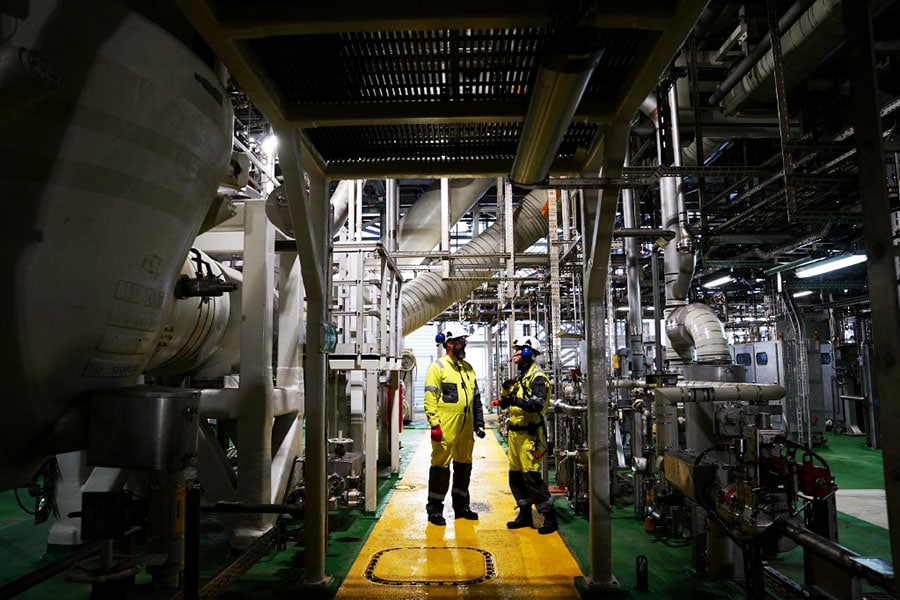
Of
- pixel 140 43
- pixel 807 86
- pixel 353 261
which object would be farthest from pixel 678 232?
pixel 140 43

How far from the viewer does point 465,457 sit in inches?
225

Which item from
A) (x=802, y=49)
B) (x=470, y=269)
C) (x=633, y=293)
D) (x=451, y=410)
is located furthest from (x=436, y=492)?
(x=802, y=49)

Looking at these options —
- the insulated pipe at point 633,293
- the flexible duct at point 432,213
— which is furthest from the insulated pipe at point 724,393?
the flexible duct at point 432,213

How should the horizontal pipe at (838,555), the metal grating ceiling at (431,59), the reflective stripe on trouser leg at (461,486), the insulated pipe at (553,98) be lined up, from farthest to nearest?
the reflective stripe on trouser leg at (461,486), the metal grating ceiling at (431,59), the insulated pipe at (553,98), the horizontal pipe at (838,555)

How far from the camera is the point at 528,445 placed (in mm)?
5328

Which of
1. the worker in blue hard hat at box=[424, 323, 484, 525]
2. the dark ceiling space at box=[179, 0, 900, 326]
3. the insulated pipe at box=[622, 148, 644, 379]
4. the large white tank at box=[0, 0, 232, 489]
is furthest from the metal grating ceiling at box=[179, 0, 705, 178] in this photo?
the insulated pipe at box=[622, 148, 644, 379]

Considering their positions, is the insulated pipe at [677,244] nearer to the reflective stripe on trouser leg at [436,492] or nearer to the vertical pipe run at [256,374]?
the reflective stripe on trouser leg at [436,492]

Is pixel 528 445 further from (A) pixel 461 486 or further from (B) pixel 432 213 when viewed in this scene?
(B) pixel 432 213

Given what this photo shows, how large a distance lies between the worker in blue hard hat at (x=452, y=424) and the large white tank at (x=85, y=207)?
3.63 metres

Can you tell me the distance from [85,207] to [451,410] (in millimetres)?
4290

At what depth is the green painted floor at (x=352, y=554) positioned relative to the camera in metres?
3.82

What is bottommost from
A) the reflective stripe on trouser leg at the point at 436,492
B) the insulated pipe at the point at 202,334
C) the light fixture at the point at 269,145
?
the reflective stripe on trouser leg at the point at 436,492

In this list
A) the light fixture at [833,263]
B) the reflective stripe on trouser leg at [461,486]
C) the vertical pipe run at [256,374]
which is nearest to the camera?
the vertical pipe run at [256,374]

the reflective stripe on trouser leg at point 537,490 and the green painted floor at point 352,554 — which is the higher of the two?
the reflective stripe on trouser leg at point 537,490
